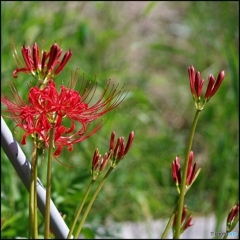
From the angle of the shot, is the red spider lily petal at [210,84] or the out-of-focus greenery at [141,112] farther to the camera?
the out-of-focus greenery at [141,112]

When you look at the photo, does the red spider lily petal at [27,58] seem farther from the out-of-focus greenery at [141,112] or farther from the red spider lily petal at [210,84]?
the out-of-focus greenery at [141,112]

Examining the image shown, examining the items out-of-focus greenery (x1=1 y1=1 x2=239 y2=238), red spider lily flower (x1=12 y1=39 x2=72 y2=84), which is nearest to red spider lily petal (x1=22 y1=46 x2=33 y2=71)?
red spider lily flower (x1=12 y1=39 x2=72 y2=84)

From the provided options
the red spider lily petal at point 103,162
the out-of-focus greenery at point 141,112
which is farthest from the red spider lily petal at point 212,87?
the out-of-focus greenery at point 141,112

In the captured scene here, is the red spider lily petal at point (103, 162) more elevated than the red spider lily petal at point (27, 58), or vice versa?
the red spider lily petal at point (27, 58)

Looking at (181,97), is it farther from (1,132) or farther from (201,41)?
(1,132)

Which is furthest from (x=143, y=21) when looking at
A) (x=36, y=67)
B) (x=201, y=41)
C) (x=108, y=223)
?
(x=36, y=67)
